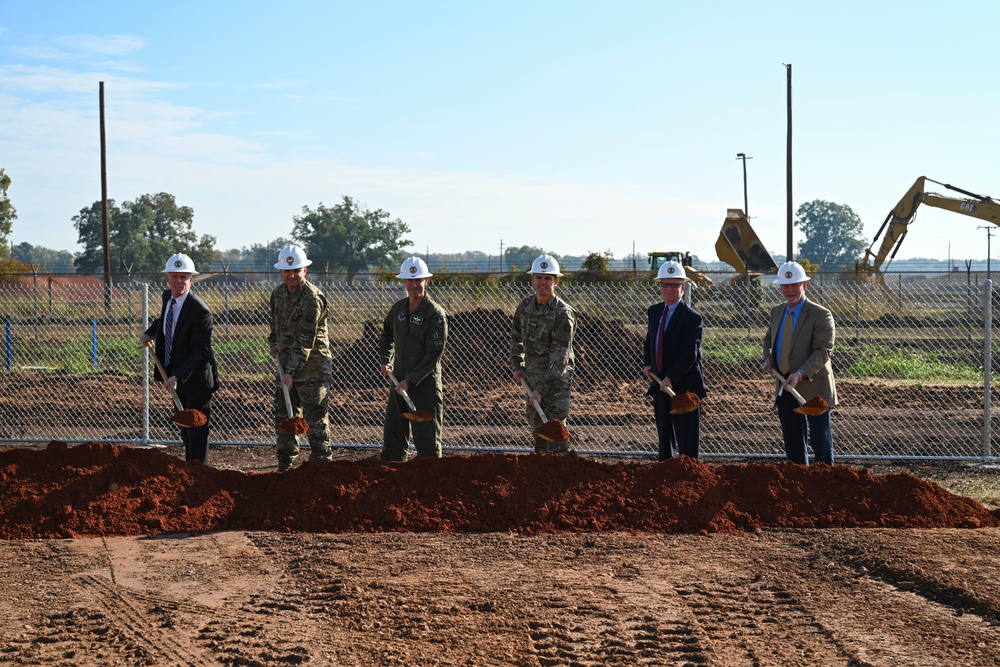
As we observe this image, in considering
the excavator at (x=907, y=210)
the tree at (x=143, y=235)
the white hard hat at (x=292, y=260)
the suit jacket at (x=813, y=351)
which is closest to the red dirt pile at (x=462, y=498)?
the suit jacket at (x=813, y=351)

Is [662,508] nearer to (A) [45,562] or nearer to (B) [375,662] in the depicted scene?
(B) [375,662]

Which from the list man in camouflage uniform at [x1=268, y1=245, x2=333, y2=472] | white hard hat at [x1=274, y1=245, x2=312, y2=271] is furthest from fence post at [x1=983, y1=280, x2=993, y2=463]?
white hard hat at [x1=274, y1=245, x2=312, y2=271]

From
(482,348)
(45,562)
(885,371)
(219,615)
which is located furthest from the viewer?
(885,371)

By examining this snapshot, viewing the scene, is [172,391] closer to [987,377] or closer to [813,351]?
[813,351]

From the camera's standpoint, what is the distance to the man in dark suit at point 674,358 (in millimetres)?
7887

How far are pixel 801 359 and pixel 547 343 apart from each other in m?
2.04

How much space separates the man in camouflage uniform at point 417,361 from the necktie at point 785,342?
8.99ft

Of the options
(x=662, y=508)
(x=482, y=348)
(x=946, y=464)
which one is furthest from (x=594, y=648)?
(x=482, y=348)

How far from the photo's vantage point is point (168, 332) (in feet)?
27.0

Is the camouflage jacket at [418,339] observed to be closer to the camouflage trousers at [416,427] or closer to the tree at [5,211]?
the camouflage trousers at [416,427]

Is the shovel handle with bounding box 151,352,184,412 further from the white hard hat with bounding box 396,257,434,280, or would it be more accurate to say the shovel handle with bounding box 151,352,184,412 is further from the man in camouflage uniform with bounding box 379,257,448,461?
the white hard hat with bounding box 396,257,434,280

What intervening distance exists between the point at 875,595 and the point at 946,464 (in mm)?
4943

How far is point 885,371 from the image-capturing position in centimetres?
1870

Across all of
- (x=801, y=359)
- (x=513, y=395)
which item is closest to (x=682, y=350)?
(x=801, y=359)
